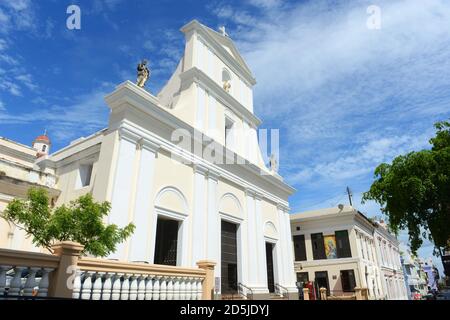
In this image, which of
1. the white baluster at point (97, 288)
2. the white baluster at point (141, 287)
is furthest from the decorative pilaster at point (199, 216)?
the white baluster at point (97, 288)

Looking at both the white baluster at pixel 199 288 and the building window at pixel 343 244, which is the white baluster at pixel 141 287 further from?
the building window at pixel 343 244

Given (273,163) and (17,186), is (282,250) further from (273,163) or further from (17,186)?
(17,186)

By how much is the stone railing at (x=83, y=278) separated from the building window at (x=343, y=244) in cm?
2519

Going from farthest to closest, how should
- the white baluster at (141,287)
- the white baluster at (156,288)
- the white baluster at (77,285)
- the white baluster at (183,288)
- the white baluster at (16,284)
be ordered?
the white baluster at (183,288)
the white baluster at (156,288)
the white baluster at (141,287)
the white baluster at (77,285)
the white baluster at (16,284)

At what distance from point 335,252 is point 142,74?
971 inches

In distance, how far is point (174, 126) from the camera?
44.0 feet

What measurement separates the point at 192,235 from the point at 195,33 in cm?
1175

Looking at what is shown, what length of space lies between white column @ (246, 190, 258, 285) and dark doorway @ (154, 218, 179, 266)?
503cm

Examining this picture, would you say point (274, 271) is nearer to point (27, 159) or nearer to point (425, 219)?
point (425, 219)

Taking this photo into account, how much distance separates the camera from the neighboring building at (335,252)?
90.6ft

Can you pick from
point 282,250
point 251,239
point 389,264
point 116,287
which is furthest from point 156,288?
point 389,264

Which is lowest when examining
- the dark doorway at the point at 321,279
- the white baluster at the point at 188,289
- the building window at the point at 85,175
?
the white baluster at the point at 188,289

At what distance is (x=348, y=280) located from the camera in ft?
90.7
